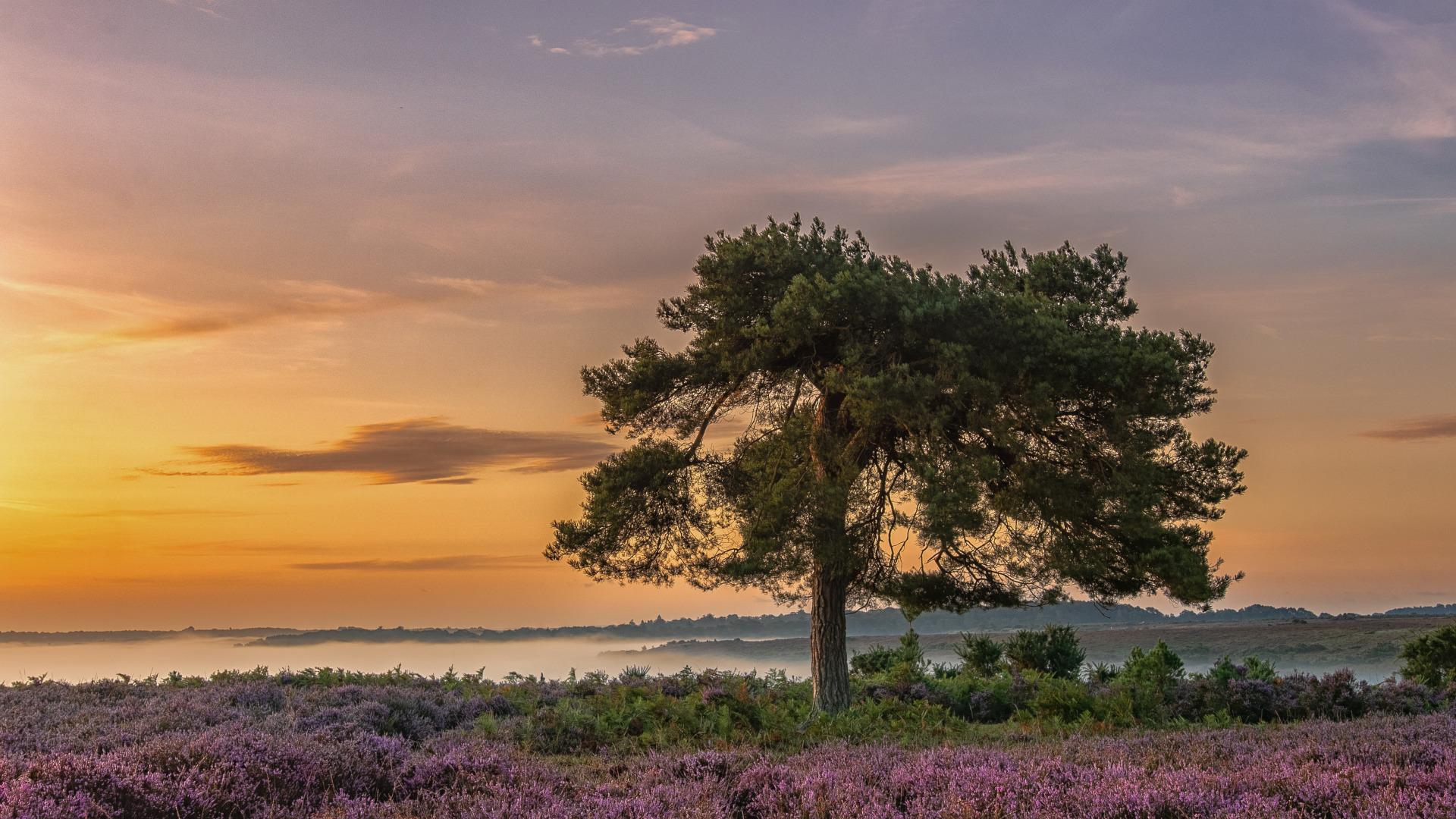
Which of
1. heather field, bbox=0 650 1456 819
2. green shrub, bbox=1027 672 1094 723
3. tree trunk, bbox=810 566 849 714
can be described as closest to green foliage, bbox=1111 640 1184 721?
heather field, bbox=0 650 1456 819

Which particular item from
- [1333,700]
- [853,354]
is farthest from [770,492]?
[1333,700]

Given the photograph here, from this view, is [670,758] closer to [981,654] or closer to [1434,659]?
[981,654]

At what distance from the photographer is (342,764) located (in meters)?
7.38

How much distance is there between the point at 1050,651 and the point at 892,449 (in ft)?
27.0

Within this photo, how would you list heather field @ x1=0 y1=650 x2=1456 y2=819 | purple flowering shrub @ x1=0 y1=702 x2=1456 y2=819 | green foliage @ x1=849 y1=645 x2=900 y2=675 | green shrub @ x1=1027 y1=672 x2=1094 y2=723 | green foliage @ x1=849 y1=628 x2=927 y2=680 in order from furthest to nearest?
1. green foliage @ x1=849 y1=645 x2=900 y2=675
2. green foliage @ x1=849 y1=628 x2=927 y2=680
3. green shrub @ x1=1027 y1=672 x2=1094 y2=723
4. heather field @ x1=0 y1=650 x2=1456 y2=819
5. purple flowering shrub @ x1=0 y1=702 x2=1456 y2=819

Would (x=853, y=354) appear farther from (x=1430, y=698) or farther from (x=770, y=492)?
(x=1430, y=698)

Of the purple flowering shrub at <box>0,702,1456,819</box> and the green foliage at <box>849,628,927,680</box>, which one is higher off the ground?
the purple flowering shrub at <box>0,702,1456,819</box>

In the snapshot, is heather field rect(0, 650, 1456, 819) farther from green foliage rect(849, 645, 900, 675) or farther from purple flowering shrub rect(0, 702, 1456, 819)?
green foliage rect(849, 645, 900, 675)

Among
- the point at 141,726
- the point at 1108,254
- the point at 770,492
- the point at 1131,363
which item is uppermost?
the point at 1108,254

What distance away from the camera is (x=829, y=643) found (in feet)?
54.3

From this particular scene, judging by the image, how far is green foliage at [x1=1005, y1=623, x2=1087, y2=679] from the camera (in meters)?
21.8

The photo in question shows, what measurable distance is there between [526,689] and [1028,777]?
38.1 feet

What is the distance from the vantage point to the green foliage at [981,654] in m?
22.4

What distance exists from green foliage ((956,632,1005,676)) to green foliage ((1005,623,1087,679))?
44 centimetres
